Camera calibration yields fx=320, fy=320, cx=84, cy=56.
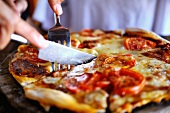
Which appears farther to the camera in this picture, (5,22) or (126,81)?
(126,81)

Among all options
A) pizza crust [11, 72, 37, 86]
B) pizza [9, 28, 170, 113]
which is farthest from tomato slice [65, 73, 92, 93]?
pizza crust [11, 72, 37, 86]

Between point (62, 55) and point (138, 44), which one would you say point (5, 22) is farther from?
point (138, 44)

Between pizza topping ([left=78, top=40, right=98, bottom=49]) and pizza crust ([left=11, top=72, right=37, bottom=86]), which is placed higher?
pizza topping ([left=78, top=40, right=98, bottom=49])

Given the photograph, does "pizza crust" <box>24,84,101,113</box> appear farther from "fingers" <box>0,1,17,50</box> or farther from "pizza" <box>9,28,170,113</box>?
"fingers" <box>0,1,17,50</box>

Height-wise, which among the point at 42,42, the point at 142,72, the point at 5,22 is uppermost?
the point at 5,22

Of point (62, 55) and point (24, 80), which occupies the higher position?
point (62, 55)

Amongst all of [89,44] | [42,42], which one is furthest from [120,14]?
[42,42]

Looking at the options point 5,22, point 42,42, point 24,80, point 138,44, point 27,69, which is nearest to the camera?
point 5,22
